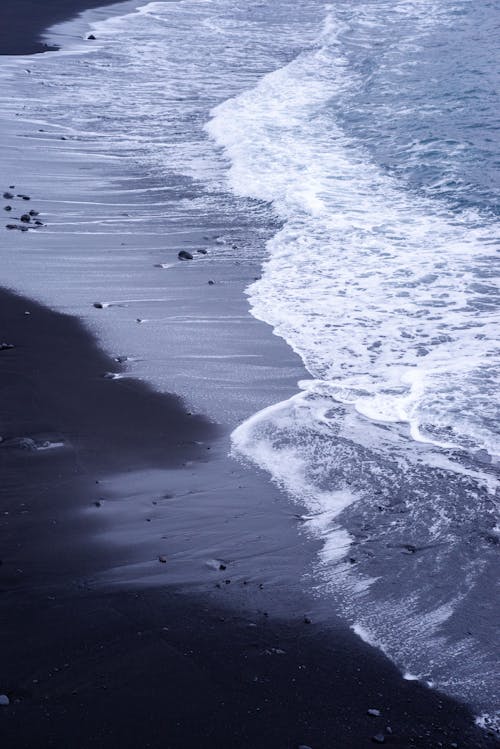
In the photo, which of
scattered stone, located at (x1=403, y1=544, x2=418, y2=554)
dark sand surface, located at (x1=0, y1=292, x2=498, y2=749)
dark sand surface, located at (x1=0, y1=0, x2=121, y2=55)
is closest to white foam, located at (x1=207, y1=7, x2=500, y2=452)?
scattered stone, located at (x1=403, y1=544, x2=418, y2=554)

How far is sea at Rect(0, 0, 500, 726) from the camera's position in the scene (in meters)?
5.05

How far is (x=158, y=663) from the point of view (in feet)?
13.8

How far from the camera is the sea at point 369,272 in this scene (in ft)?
16.6

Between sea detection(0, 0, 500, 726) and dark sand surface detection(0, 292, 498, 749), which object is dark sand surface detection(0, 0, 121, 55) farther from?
dark sand surface detection(0, 292, 498, 749)

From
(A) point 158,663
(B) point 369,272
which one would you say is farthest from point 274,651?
(B) point 369,272

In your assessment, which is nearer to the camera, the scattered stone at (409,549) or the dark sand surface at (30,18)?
the scattered stone at (409,549)

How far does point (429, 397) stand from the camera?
23.9 feet

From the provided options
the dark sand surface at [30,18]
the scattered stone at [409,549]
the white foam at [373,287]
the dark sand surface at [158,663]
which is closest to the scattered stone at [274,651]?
the dark sand surface at [158,663]

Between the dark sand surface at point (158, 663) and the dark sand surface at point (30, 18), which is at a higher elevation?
the dark sand surface at point (30, 18)

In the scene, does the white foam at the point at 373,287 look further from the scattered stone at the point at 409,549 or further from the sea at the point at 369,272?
the scattered stone at the point at 409,549

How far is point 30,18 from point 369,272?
2413 cm

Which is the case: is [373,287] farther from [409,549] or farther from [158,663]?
[158,663]

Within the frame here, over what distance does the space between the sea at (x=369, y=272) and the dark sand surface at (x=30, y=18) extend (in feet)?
4.75

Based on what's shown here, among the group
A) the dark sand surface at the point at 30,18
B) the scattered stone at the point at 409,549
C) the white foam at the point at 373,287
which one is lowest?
the scattered stone at the point at 409,549
